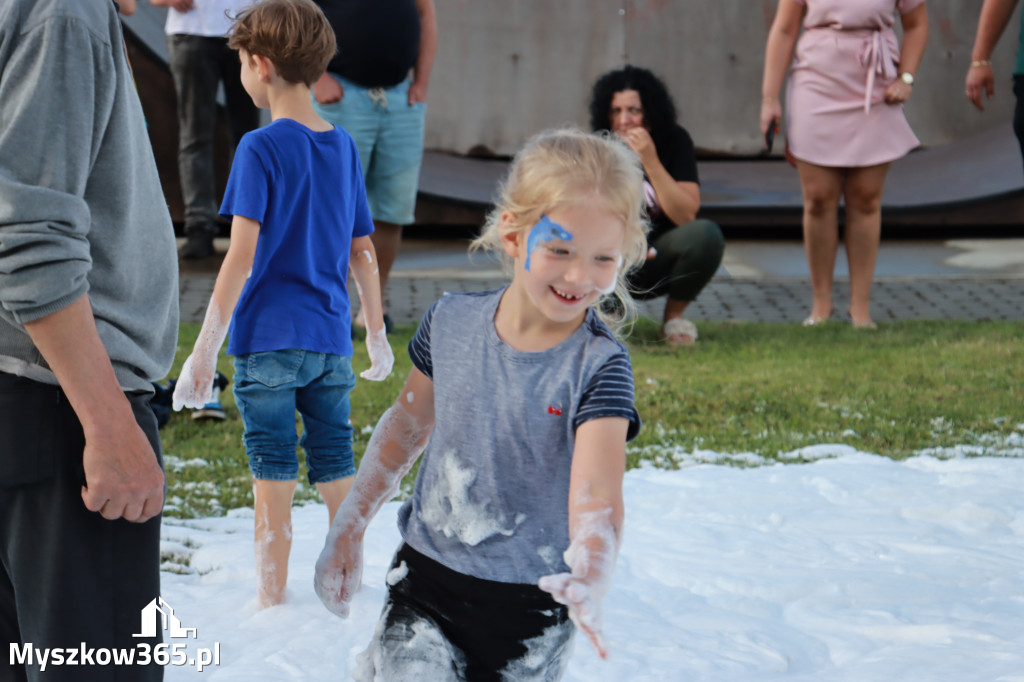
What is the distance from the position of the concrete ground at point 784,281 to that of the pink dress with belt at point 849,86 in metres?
1.06

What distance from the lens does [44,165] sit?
1490 mm

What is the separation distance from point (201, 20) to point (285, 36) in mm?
4324

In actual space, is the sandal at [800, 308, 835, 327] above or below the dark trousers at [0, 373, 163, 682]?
below

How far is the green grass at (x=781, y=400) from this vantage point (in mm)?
4238

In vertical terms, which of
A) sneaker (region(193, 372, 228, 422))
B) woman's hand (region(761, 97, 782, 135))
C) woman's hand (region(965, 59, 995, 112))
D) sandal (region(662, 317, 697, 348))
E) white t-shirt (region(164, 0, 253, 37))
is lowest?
sandal (region(662, 317, 697, 348))

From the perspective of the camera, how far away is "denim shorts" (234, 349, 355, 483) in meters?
2.68

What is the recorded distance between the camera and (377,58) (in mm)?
5016

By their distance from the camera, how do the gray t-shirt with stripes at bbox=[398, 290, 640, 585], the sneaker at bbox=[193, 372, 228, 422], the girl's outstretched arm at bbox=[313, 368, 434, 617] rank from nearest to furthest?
1. the gray t-shirt with stripes at bbox=[398, 290, 640, 585]
2. the girl's outstretched arm at bbox=[313, 368, 434, 617]
3. the sneaker at bbox=[193, 372, 228, 422]

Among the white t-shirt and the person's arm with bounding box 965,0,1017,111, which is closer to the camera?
the person's arm with bounding box 965,0,1017,111

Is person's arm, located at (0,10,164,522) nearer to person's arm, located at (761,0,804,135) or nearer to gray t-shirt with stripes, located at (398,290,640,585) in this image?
gray t-shirt with stripes, located at (398,290,640,585)

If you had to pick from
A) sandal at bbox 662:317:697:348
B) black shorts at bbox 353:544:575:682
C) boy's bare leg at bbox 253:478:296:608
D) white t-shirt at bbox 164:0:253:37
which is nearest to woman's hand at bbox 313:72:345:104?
white t-shirt at bbox 164:0:253:37

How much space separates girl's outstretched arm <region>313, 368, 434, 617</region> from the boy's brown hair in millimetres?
995

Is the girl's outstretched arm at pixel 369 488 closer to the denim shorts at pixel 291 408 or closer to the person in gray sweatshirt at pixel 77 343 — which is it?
the person in gray sweatshirt at pixel 77 343

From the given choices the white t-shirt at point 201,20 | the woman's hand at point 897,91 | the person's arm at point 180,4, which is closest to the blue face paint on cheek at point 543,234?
the woman's hand at point 897,91
